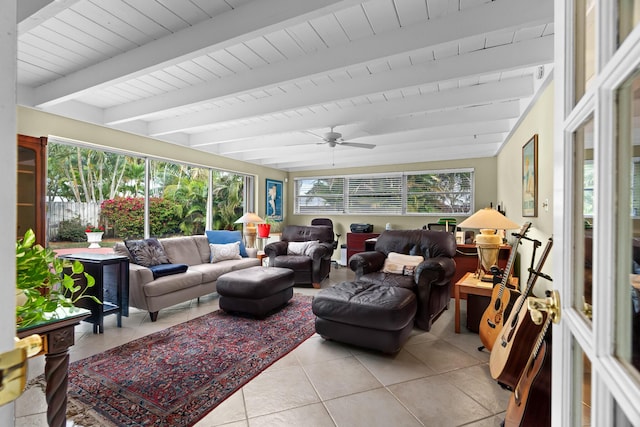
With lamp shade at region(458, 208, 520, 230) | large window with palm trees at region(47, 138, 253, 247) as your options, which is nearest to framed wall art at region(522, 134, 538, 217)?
lamp shade at region(458, 208, 520, 230)

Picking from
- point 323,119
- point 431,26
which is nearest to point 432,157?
point 323,119

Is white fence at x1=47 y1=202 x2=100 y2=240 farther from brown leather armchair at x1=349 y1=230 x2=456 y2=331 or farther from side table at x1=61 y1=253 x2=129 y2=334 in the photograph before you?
brown leather armchair at x1=349 y1=230 x2=456 y2=331

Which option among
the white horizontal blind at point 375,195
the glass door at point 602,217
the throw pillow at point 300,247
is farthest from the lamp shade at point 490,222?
the white horizontal blind at point 375,195

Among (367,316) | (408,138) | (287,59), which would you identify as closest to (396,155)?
(408,138)

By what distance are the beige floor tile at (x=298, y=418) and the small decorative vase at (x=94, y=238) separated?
3.37m

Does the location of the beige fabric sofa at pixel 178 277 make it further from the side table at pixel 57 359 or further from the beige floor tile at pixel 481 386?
the beige floor tile at pixel 481 386

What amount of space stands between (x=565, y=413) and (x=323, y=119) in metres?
3.50

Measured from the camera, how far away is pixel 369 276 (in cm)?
343

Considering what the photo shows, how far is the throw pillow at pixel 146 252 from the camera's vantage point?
358cm

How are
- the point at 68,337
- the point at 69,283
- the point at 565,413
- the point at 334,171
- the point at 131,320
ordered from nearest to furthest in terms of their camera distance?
the point at 565,413, the point at 69,283, the point at 68,337, the point at 131,320, the point at 334,171

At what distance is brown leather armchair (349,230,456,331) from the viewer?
9.67 feet

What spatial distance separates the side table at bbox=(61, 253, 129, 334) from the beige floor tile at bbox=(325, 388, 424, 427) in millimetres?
2455

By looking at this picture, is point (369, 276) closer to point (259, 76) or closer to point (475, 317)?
point (475, 317)

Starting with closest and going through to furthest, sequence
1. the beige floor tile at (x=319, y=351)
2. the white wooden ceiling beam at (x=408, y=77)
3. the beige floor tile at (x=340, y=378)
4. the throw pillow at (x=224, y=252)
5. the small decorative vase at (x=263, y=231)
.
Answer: the beige floor tile at (x=340, y=378) < the white wooden ceiling beam at (x=408, y=77) < the beige floor tile at (x=319, y=351) < the throw pillow at (x=224, y=252) < the small decorative vase at (x=263, y=231)
